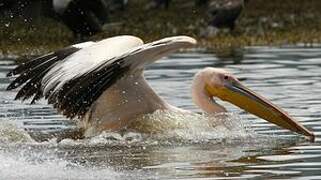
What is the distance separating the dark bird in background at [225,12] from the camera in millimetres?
24391

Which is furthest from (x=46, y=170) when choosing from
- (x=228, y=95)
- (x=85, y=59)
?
(x=228, y=95)

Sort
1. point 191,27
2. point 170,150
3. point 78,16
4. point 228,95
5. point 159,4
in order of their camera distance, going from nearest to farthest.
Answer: point 170,150
point 228,95
point 78,16
point 191,27
point 159,4

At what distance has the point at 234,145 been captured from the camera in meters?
10.3

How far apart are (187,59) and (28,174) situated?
1114 cm

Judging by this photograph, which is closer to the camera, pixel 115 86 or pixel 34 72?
pixel 115 86

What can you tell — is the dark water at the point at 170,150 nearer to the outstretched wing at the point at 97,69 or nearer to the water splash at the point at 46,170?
the water splash at the point at 46,170

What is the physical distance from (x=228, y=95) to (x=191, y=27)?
13.8 m

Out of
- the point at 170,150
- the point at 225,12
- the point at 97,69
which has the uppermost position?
the point at 225,12

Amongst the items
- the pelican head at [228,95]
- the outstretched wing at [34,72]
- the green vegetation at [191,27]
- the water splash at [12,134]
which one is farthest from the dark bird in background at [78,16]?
the water splash at [12,134]

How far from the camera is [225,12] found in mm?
24500

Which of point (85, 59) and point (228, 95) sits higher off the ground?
point (85, 59)

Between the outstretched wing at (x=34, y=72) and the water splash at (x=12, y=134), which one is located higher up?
the outstretched wing at (x=34, y=72)

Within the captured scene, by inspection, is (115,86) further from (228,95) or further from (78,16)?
(78,16)

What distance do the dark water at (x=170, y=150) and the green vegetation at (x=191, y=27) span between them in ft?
24.5
